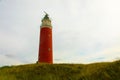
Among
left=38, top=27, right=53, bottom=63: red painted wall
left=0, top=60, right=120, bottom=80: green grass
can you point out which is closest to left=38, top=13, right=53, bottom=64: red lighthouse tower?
left=38, top=27, right=53, bottom=63: red painted wall

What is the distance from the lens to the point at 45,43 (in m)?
33.5

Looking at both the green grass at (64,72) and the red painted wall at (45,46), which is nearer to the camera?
the green grass at (64,72)

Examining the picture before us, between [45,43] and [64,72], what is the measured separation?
16705 millimetres

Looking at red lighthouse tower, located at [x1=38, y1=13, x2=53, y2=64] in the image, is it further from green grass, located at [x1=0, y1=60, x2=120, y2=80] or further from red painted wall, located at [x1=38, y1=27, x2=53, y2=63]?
green grass, located at [x1=0, y1=60, x2=120, y2=80]

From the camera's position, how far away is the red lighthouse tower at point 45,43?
32.6m

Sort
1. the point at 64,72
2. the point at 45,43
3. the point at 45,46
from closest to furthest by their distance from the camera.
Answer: the point at 64,72 < the point at 45,46 < the point at 45,43

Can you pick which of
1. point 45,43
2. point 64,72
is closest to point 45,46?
point 45,43

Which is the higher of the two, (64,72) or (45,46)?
(45,46)

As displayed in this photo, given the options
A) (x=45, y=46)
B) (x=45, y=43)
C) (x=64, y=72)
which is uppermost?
(x=45, y=43)

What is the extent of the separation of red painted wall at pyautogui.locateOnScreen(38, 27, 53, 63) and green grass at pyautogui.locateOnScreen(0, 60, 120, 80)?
12.5 m

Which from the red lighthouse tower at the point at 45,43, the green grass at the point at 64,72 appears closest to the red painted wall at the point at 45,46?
the red lighthouse tower at the point at 45,43

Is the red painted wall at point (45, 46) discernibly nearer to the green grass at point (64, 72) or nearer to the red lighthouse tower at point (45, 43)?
the red lighthouse tower at point (45, 43)

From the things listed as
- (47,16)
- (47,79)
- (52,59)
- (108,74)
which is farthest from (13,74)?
(47,16)

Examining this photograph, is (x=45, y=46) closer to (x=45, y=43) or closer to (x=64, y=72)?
(x=45, y=43)
